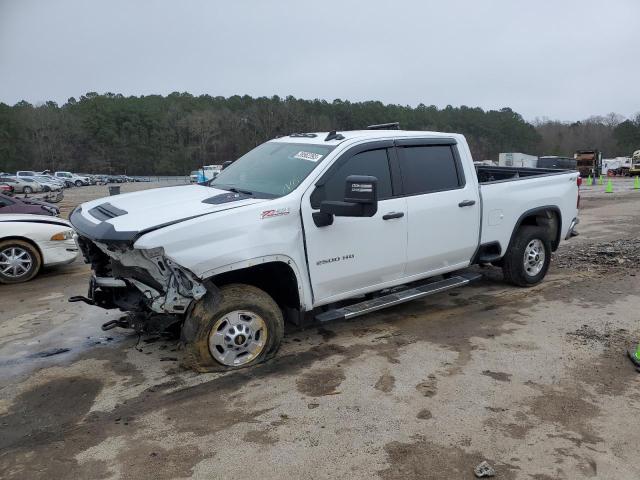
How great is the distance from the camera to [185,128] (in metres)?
99.8

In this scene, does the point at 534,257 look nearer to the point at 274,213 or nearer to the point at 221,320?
the point at 274,213

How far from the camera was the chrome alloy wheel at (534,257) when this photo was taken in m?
6.58

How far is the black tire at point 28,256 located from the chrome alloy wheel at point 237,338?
4920mm

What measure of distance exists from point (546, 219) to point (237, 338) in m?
4.41

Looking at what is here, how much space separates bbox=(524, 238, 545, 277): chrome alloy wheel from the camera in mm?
6582

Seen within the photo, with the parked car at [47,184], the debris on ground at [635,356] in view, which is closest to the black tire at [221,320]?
the debris on ground at [635,356]

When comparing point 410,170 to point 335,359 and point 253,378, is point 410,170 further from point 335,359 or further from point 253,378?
point 253,378

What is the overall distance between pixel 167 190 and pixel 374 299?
90.2 inches

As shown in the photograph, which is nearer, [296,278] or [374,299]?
[296,278]

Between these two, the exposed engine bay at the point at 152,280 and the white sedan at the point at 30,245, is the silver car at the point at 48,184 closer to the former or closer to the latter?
the white sedan at the point at 30,245

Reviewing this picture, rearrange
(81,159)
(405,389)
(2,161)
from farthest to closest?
(81,159), (2,161), (405,389)

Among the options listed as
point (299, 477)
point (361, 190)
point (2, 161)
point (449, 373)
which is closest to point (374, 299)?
point (449, 373)

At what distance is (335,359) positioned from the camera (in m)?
4.62

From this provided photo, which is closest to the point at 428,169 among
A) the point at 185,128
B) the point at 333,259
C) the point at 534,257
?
the point at 333,259
